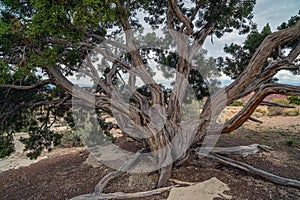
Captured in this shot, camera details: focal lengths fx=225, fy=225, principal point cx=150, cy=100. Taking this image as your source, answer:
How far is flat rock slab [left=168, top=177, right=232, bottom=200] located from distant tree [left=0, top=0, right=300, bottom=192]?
410 millimetres

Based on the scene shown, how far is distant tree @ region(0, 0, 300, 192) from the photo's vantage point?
2678 millimetres

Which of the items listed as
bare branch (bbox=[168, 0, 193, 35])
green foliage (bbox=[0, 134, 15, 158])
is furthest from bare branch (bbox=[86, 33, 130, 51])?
green foliage (bbox=[0, 134, 15, 158])

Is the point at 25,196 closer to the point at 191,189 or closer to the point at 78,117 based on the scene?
the point at 78,117

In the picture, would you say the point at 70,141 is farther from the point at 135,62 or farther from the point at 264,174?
the point at 264,174

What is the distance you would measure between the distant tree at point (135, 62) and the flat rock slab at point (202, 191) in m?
0.41

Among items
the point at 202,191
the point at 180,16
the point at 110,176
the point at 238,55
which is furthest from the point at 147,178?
the point at 238,55

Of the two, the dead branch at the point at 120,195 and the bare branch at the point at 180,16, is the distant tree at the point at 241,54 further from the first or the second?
the dead branch at the point at 120,195

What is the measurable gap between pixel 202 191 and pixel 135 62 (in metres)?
2.49

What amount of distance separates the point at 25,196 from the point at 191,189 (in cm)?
296

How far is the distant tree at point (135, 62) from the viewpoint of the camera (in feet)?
8.79

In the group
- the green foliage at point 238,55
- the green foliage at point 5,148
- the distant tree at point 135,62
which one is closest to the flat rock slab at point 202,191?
the distant tree at point 135,62

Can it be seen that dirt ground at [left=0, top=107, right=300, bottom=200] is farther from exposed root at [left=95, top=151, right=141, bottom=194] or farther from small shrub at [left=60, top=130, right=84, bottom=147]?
small shrub at [left=60, top=130, right=84, bottom=147]

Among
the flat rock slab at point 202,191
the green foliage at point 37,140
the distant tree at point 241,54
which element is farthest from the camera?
the green foliage at point 37,140

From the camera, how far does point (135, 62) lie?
167 inches
